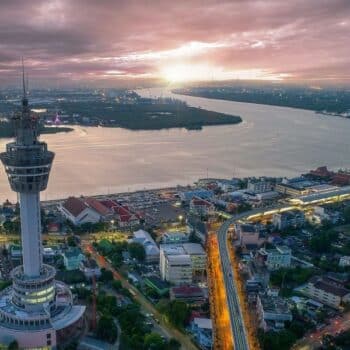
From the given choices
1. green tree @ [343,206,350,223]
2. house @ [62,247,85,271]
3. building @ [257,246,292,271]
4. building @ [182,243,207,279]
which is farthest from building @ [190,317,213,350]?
green tree @ [343,206,350,223]

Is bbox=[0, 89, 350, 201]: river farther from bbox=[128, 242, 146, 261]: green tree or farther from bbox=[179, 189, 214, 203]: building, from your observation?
bbox=[128, 242, 146, 261]: green tree

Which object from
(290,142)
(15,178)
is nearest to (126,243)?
(15,178)

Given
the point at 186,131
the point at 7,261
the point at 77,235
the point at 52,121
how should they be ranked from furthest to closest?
the point at 52,121, the point at 186,131, the point at 77,235, the point at 7,261

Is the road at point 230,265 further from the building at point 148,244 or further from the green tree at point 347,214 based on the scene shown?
the building at point 148,244

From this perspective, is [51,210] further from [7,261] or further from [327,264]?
[327,264]

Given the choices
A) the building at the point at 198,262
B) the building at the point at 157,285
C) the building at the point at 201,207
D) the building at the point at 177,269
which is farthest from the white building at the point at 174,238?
the building at the point at 201,207

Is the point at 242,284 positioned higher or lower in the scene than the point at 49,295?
lower
